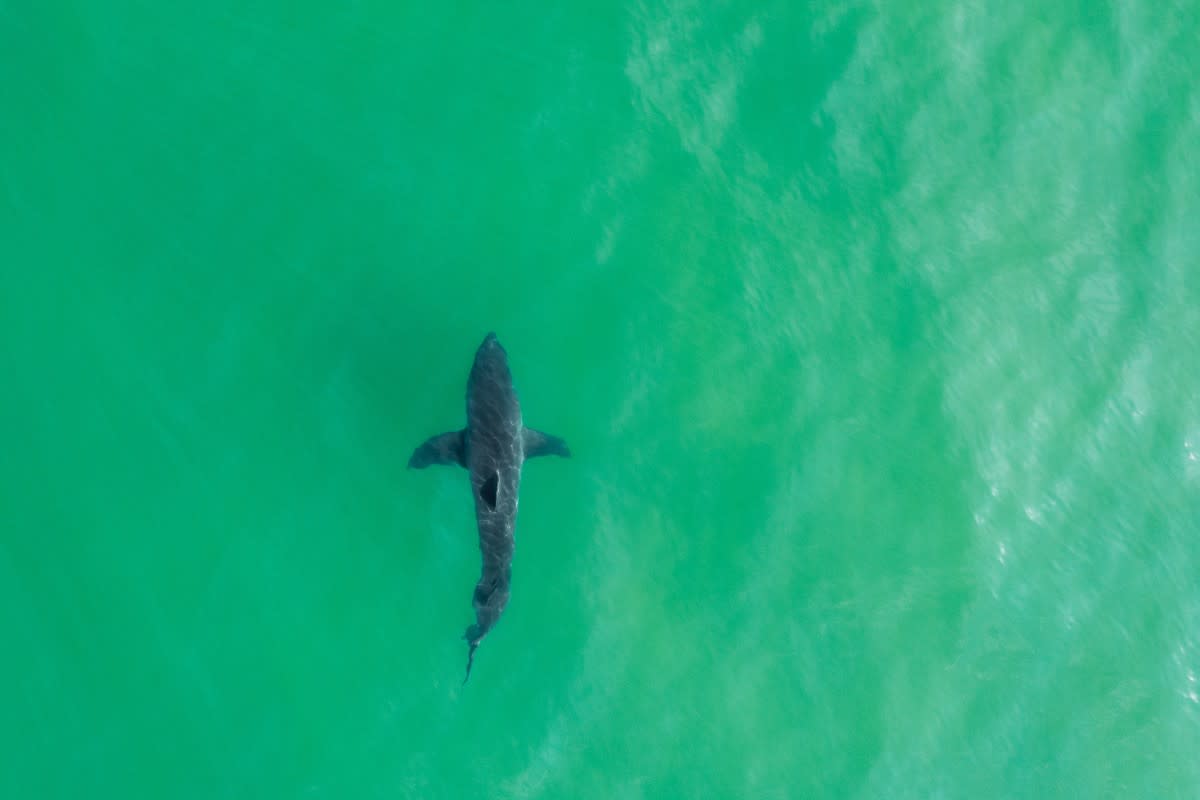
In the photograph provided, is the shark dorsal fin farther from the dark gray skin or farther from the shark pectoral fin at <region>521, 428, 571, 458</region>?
the shark pectoral fin at <region>521, 428, 571, 458</region>

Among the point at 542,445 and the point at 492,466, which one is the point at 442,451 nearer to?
the point at 492,466

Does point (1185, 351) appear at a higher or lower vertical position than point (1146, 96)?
lower

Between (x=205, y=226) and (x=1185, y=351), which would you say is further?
(x=1185, y=351)

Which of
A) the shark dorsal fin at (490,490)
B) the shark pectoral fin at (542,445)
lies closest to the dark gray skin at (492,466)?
the shark dorsal fin at (490,490)

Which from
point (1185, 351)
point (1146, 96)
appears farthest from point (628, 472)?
point (1146, 96)

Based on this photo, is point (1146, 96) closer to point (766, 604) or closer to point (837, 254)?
point (837, 254)

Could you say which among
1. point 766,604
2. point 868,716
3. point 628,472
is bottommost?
point 868,716

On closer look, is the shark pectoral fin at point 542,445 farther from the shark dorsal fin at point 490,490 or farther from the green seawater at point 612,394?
the shark dorsal fin at point 490,490
